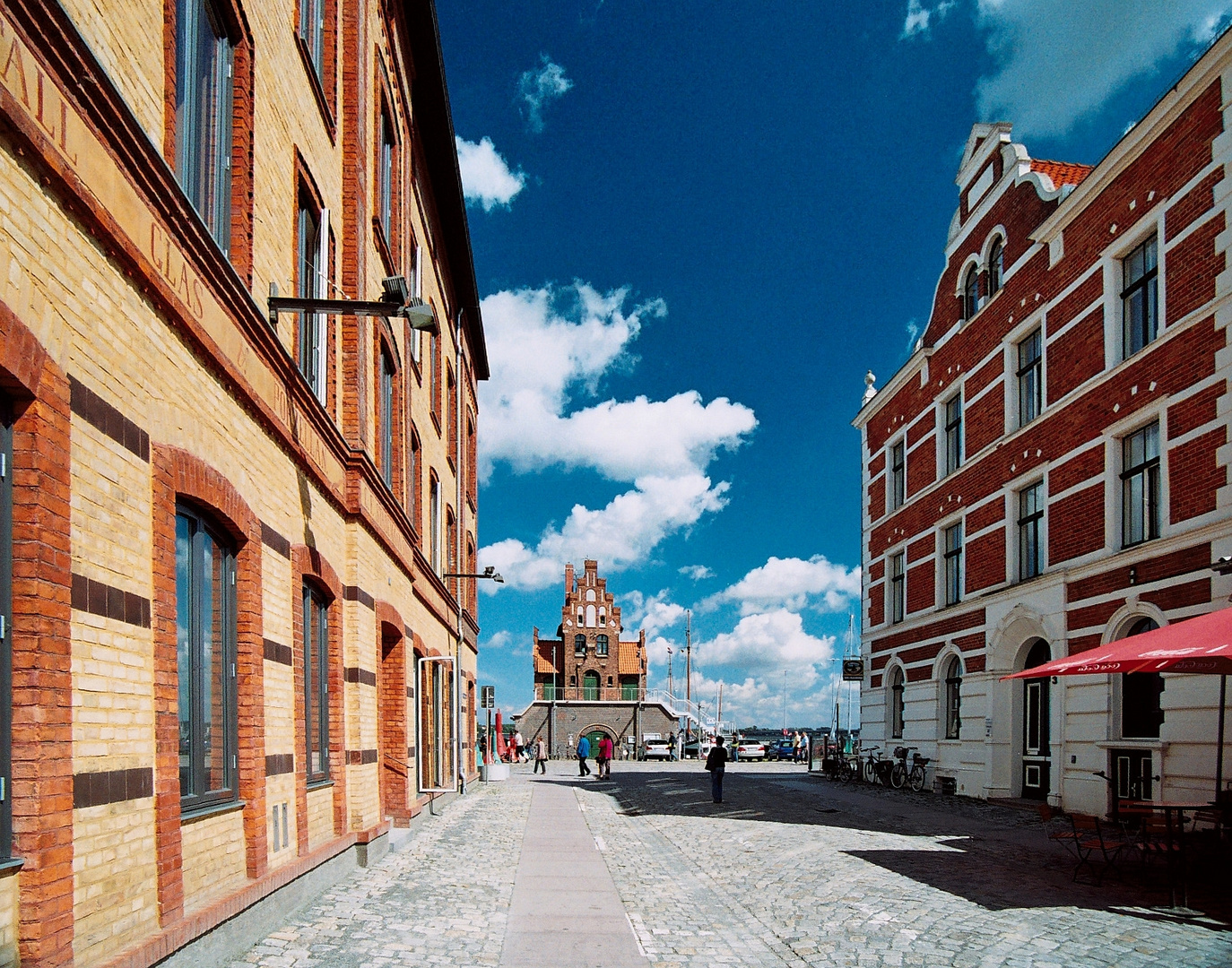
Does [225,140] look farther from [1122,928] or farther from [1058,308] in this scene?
[1058,308]

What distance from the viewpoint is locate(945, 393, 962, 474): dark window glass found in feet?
84.3

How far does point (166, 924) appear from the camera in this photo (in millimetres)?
5988

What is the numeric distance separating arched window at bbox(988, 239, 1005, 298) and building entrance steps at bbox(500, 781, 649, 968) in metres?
15.4

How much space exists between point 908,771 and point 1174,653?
18.2m

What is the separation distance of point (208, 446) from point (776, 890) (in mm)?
7592

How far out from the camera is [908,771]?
27141 millimetres

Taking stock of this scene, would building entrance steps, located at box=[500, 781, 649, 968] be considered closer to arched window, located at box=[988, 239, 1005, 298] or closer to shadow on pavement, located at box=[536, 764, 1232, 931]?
shadow on pavement, located at box=[536, 764, 1232, 931]

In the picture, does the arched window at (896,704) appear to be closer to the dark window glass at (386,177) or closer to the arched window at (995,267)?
the arched window at (995,267)

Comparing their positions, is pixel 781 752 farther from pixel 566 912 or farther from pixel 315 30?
pixel 315 30

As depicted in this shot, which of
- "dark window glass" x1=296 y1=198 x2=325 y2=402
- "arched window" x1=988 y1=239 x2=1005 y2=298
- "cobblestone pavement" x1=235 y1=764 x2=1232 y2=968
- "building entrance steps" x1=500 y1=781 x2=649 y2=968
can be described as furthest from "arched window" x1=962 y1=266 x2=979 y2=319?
"dark window glass" x1=296 y1=198 x2=325 y2=402

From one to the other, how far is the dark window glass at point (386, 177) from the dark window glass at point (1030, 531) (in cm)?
1361

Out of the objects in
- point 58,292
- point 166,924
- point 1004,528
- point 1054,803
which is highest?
point 58,292

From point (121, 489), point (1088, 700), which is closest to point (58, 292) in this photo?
point (121, 489)

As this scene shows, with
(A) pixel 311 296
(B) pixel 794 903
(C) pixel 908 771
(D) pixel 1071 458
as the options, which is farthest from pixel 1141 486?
(A) pixel 311 296
